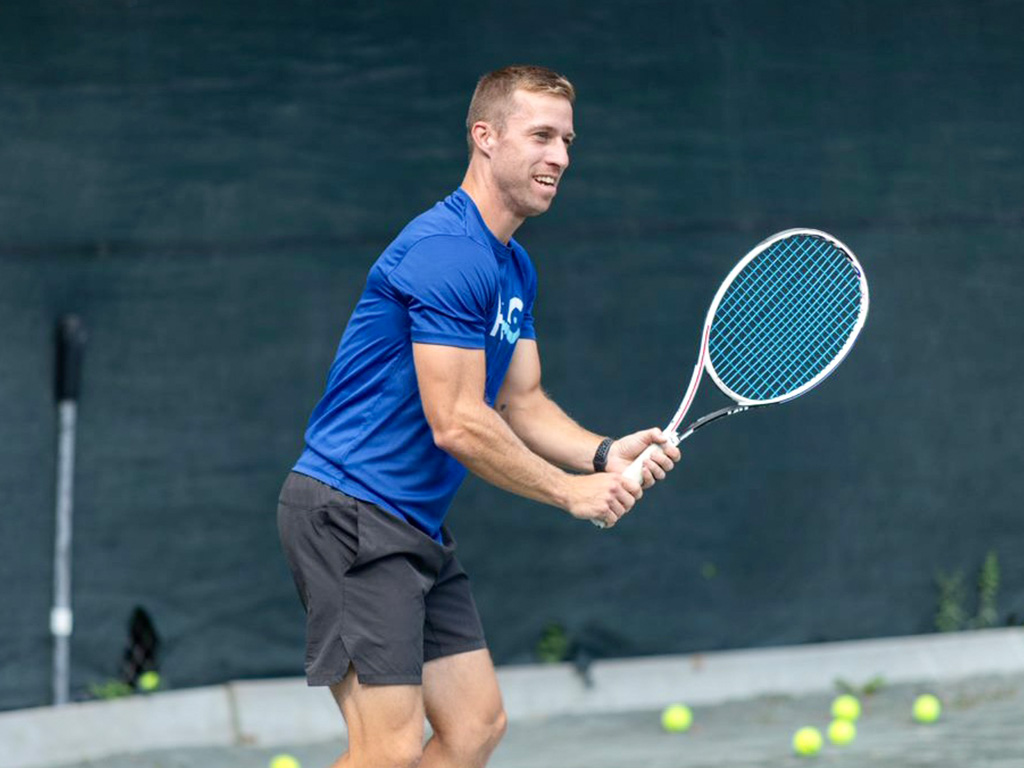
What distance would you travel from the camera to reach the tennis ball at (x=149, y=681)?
5617 millimetres

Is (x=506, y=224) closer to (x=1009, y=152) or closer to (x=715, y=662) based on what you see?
(x=715, y=662)

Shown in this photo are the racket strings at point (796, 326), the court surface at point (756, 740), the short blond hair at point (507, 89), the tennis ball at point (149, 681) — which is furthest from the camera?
the tennis ball at point (149, 681)

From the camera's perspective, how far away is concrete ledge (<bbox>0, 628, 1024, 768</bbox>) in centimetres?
545

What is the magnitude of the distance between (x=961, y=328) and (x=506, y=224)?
3.02 metres

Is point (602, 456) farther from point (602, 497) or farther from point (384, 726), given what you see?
point (384, 726)

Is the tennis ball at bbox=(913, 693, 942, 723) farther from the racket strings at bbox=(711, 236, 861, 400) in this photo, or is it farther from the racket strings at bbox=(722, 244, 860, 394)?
the racket strings at bbox=(722, 244, 860, 394)

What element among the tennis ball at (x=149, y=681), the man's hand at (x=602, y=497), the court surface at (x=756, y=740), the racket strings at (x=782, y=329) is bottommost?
the court surface at (x=756, y=740)

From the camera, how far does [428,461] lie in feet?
12.5

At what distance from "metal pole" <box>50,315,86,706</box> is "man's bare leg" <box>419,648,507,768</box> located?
197 centimetres

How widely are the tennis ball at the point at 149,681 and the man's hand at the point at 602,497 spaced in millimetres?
2336

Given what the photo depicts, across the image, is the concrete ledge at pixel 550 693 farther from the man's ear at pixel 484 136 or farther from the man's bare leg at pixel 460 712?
the man's ear at pixel 484 136

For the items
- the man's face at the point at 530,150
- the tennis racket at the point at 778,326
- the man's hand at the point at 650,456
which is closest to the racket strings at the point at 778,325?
the tennis racket at the point at 778,326

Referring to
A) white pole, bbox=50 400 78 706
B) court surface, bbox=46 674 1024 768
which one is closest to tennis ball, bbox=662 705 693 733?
Answer: court surface, bbox=46 674 1024 768

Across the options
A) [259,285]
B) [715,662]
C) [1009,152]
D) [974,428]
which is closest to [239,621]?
[259,285]
